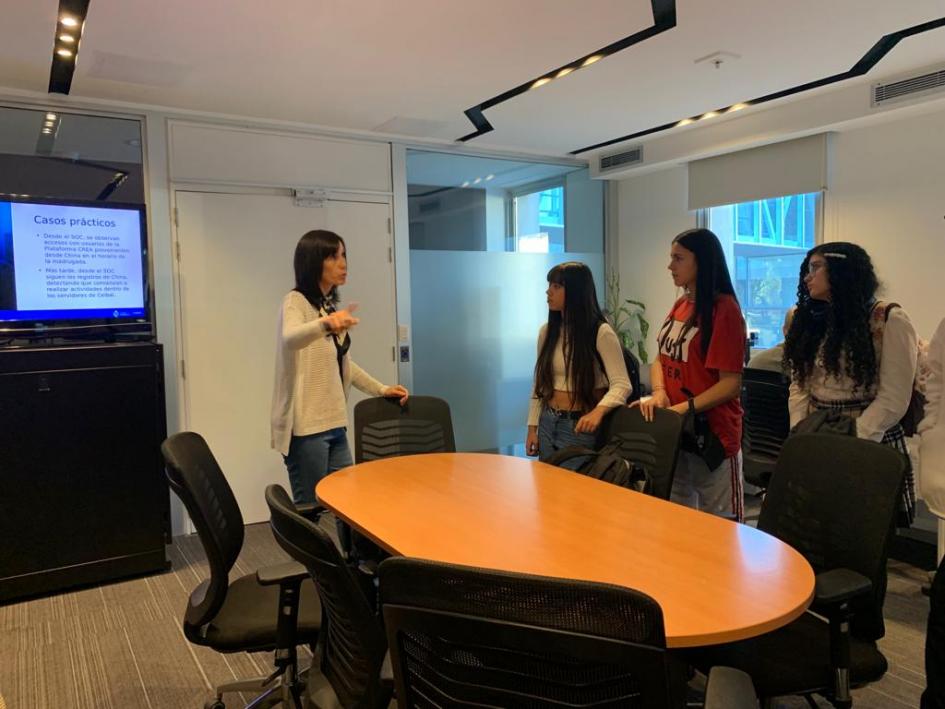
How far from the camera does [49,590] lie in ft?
10.9

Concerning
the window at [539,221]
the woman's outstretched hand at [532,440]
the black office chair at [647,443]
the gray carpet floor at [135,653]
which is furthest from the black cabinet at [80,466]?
the window at [539,221]

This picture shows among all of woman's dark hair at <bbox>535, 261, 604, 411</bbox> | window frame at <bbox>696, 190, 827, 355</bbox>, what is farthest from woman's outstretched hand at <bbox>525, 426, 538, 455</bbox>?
window frame at <bbox>696, 190, 827, 355</bbox>

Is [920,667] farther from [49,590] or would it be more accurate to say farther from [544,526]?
[49,590]

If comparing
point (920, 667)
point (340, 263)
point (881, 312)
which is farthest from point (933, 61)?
point (340, 263)

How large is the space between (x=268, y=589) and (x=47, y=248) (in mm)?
2312

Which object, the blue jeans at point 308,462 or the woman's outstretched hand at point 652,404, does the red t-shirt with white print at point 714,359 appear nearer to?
the woman's outstretched hand at point 652,404

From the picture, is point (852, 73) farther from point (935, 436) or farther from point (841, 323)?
point (935, 436)

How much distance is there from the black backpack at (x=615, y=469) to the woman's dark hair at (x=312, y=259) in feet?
4.25

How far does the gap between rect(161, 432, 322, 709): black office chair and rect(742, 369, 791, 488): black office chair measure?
2195 mm

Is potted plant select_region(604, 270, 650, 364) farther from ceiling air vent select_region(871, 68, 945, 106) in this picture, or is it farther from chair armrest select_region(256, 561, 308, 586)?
chair armrest select_region(256, 561, 308, 586)

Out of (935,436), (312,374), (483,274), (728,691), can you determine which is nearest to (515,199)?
(483,274)

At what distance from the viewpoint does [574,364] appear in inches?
115

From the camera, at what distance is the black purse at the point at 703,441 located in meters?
2.65

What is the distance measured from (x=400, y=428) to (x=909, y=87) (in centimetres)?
319
